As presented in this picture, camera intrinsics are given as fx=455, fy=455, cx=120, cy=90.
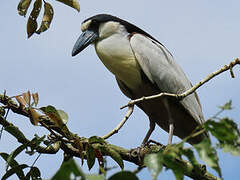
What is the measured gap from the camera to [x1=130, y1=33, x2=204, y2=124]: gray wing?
4012 millimetres

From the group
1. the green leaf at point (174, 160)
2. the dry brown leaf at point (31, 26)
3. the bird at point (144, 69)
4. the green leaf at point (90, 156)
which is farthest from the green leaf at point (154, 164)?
the bird at point (144, 69)

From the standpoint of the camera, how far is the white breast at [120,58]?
4.00m

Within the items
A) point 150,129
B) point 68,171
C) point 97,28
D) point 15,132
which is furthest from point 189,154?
point 97,28

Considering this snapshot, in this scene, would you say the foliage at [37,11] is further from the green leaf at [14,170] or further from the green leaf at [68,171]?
the green leaf at [68,171]

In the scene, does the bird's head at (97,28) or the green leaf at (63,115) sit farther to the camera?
the bird's head at (97,28)

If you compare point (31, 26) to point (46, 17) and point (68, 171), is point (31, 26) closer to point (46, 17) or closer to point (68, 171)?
point (46, 17)

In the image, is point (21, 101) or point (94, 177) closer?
point (94, 177)

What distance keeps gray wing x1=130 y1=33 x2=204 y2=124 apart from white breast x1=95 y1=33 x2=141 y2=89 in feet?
0.21

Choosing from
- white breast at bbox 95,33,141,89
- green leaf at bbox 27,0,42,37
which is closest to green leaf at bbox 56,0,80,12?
green leaf at bbox 27,0,42,37

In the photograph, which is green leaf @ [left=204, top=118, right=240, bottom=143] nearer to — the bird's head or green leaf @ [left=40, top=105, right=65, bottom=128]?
green leaf @ [left=40, top=105, right=65, bottom=128]

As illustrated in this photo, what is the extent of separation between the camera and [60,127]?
2.30 metres

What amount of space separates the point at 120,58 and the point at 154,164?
118 inches

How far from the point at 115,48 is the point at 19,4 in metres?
1.82

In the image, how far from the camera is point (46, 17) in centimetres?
234
